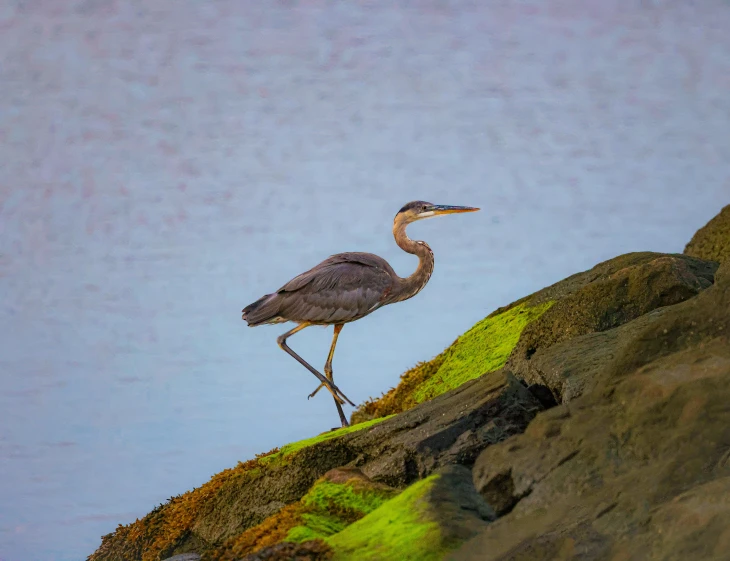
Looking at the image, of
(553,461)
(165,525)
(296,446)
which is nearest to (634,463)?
(553,461)

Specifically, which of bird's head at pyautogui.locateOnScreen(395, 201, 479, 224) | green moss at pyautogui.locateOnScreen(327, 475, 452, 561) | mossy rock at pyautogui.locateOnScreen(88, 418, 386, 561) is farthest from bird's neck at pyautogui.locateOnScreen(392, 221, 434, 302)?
green moss at pyautogui.locateOnScreen(327, 475, 452, 561)

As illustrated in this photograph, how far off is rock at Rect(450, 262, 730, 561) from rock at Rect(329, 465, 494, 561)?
0.54 ft

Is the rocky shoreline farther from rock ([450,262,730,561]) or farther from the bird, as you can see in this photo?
the bird

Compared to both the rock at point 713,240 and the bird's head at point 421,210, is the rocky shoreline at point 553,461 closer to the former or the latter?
the rock at point 713,240

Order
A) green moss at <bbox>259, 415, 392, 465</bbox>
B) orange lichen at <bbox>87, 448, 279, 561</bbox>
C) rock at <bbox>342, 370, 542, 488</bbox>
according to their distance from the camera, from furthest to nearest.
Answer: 1. orange lichen at <bbox>87, 448, 279, 561</bbox>
2. green moss at <bbox>259, 415, 392, 465</bbox>
3. rock at <bbox>342, 370, 542, 488</bbox>

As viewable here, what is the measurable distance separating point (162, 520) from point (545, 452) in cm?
654

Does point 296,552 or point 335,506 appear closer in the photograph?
point 296,552

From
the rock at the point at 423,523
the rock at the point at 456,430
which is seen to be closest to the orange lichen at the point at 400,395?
the rock at the point at 456,430

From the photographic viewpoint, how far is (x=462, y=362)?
1308cm

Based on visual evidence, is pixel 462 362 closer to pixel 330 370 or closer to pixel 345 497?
pixel 330 370

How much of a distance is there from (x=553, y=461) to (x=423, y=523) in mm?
930

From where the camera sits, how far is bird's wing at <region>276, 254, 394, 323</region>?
13.0 meters

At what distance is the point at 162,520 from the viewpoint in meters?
→ 10.7

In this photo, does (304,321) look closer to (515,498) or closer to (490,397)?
(490,397)
